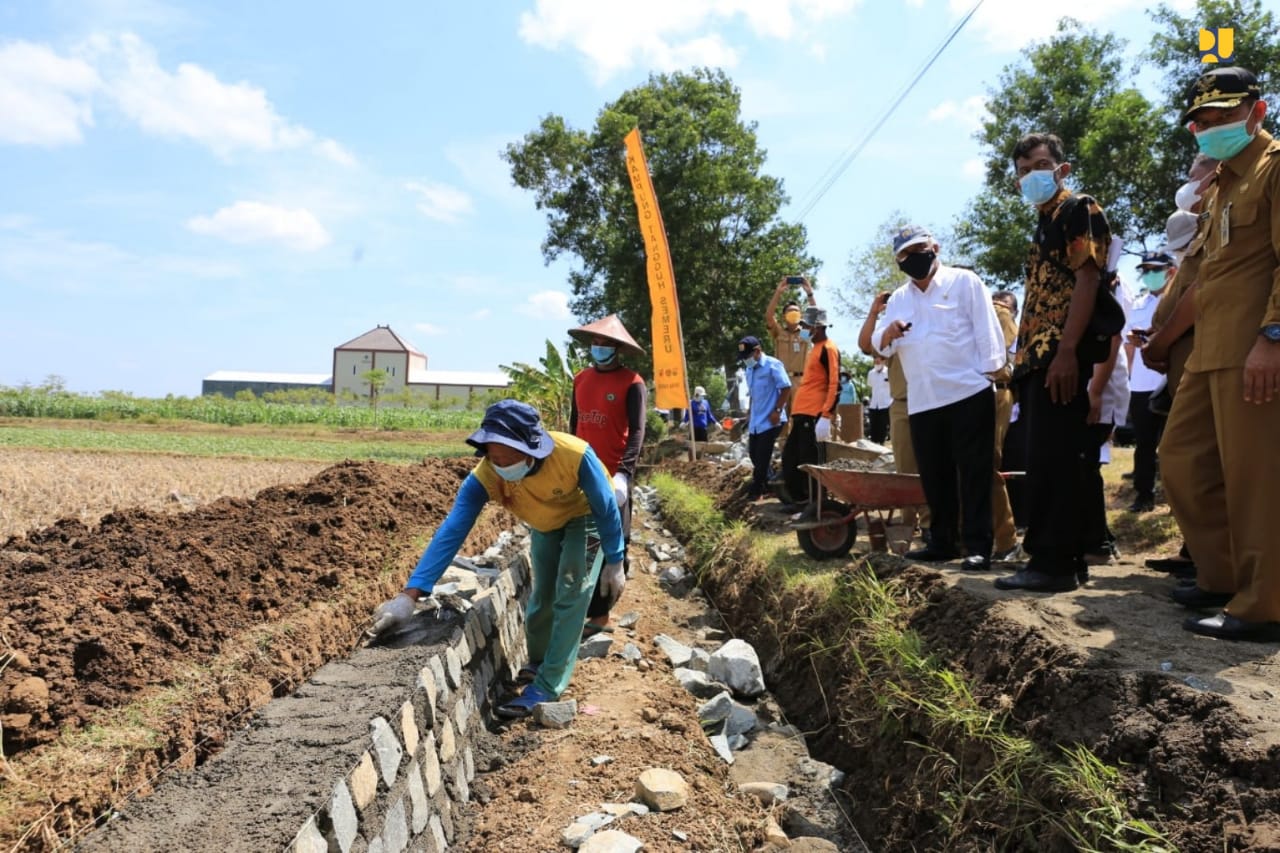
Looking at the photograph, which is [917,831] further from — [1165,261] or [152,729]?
[1165,261]

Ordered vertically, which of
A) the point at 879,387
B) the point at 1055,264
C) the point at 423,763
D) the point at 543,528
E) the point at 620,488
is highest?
the point at 1055,264

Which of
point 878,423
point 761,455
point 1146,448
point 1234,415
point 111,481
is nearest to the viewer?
point 1234,415

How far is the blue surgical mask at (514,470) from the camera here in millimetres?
3805

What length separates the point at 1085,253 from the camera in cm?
368

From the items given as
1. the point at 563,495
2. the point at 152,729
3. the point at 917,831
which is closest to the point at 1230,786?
the point at 917,831

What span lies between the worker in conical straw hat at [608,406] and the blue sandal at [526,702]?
122cm

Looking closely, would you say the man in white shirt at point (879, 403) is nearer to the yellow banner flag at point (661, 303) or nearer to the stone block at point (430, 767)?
the yellow banner flag at point (661, 303)

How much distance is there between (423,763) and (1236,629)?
2.88 meters

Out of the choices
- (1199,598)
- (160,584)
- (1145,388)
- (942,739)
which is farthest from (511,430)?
(1145,388)

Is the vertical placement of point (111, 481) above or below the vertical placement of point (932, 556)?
below

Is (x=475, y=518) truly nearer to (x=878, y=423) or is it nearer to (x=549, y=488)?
(x=549, y=488)

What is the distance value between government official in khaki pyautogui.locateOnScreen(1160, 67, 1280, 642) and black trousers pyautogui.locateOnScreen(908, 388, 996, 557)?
1.02m

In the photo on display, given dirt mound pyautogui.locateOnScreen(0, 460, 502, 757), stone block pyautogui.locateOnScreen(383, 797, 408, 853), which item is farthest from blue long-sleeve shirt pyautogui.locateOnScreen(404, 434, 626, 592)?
stone block pyautogui.locateOnScreen(383, 797, 408, 853)

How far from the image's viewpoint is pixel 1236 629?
2.97 m
